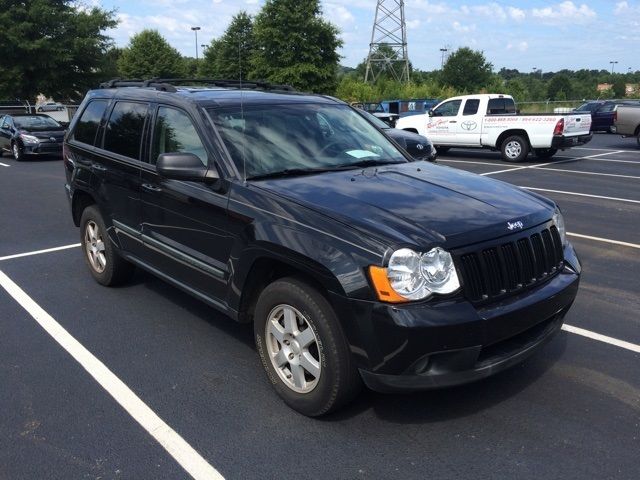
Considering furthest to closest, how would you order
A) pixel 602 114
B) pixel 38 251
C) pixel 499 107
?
pixel 602 114 < pixel 499 107 < pixel 38 251

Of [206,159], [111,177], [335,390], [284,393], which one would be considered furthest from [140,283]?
[335,390]

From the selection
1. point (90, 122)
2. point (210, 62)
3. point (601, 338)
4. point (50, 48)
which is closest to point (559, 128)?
point (601, 338)

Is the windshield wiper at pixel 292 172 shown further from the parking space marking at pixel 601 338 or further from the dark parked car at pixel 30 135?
the dark parked car at pixel 30 135

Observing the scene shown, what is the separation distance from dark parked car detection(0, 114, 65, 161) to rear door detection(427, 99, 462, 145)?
11.5m

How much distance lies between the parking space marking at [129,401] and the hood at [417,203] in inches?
57.1

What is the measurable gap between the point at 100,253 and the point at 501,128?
13671 mm

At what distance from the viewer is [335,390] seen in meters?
3.11

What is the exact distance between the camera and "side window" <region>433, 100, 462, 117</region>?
17841mm

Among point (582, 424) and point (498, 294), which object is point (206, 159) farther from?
point (582, 424)

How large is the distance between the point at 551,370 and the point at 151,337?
2.89m

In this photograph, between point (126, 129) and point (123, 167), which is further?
point (126, 129)

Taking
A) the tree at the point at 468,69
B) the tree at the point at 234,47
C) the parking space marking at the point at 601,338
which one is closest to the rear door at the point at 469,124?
the parking space marking at the point at 601,338

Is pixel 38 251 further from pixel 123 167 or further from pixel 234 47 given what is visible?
pixel 234 47

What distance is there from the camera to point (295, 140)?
13.7 feet
